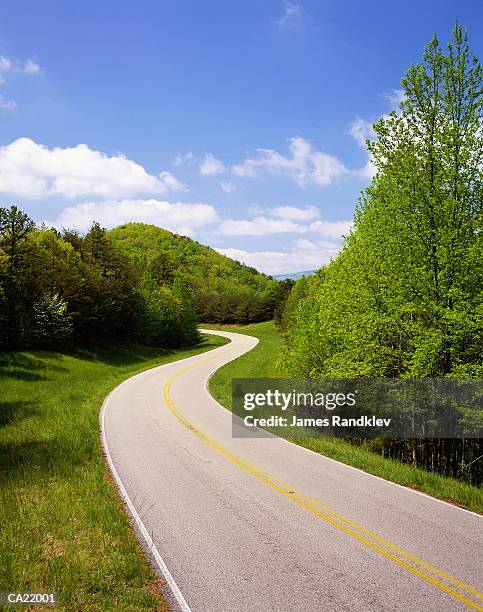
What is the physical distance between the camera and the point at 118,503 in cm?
1027

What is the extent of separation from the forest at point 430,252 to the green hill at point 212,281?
179 feet

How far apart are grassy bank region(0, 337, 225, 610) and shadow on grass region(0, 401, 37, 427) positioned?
61 millimetres

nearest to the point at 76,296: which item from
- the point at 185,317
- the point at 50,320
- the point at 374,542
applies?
the point at 50,320

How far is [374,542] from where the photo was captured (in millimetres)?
8352

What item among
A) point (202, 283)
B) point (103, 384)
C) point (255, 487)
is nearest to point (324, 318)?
point (255, 487)

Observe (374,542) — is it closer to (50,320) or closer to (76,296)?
(50,320)

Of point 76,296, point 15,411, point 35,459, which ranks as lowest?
point 15,411

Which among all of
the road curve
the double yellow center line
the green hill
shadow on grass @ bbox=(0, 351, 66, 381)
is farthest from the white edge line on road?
the green hill

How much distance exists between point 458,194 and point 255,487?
1152 cm

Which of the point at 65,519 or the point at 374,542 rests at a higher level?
the point at 374,542

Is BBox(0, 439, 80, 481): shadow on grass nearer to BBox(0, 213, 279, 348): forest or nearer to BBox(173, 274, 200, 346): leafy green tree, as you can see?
BBox(0, 213, 279, 348): forest

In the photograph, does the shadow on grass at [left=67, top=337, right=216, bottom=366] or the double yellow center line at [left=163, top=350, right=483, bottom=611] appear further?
the shadow on grass at [left=67, top=337, right=216, bottom=366]

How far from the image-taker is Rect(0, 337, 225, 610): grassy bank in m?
6.91

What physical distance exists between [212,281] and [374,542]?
466 feet
